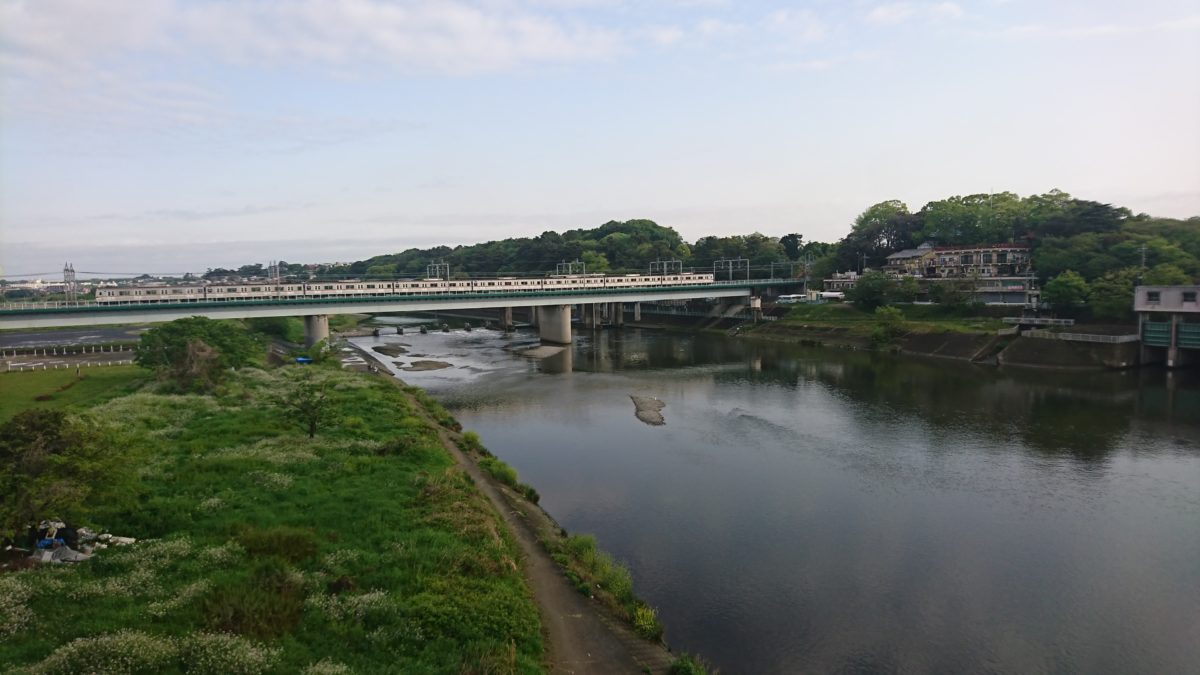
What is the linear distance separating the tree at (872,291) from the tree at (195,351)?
200ft

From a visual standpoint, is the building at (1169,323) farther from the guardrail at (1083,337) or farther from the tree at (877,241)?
the tree at (877,241)

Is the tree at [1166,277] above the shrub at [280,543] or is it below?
above

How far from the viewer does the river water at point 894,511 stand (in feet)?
51.4

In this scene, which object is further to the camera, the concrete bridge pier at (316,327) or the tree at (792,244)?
the tree at (792,244)

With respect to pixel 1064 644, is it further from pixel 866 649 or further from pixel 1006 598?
pixel 866 649

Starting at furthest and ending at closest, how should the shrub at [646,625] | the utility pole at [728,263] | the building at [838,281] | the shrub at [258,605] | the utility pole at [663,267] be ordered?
the utility pole at [663,267] → the utility pole at [728,263] → the building at [838,281] → the shrub at [646,625] → the shrub at [258,605]

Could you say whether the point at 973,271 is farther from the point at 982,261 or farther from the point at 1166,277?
the point at 1166,277

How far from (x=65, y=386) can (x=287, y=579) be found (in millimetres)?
36833

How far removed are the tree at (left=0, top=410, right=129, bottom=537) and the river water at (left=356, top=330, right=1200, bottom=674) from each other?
1296cm

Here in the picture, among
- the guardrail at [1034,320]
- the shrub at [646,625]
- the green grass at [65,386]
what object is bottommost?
the shrub at [646,625]

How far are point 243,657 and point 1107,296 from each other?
2542 inches

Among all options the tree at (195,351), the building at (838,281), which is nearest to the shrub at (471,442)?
the tree at (195,351)

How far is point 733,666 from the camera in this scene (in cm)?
1445

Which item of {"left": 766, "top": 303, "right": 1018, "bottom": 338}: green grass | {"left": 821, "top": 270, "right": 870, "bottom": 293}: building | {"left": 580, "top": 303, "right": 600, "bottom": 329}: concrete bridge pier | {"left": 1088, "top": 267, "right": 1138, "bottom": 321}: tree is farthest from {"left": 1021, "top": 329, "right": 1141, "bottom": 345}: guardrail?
{"left": 580, "top": 303, "right": 600, "bottom": 329}: concrete bridge pier
